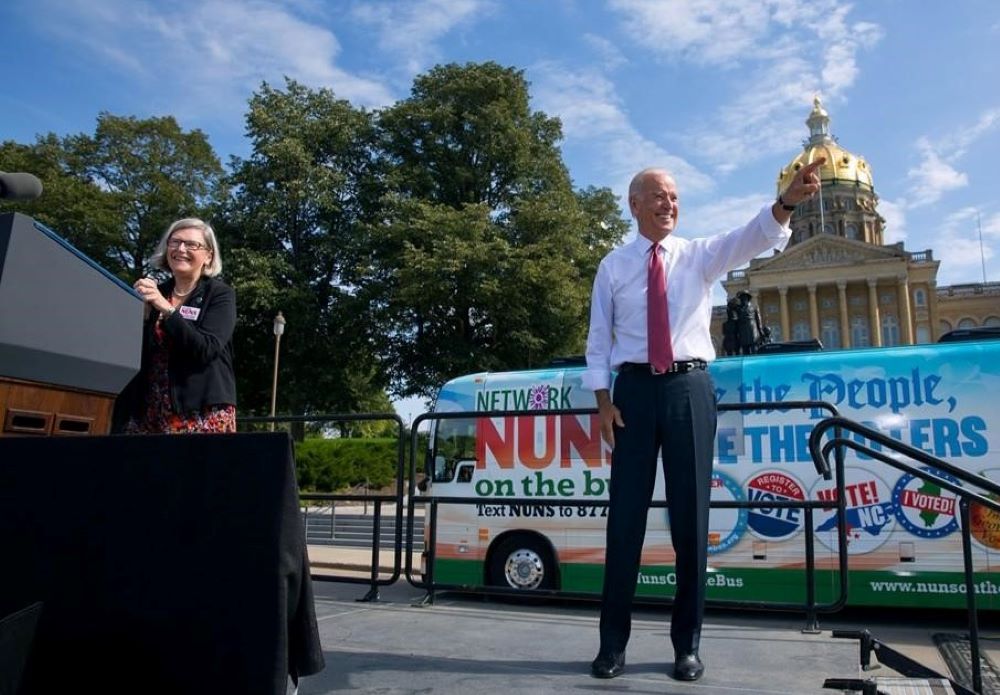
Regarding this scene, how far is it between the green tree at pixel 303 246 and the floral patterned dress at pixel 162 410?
2515 centimetres

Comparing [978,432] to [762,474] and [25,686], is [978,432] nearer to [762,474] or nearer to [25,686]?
[762,474]

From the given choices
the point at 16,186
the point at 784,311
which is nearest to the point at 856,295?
the point at 784,311

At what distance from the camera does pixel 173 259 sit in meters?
3.14

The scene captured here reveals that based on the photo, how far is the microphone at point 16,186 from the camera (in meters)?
2.38

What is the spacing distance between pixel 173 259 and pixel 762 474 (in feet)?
26.7

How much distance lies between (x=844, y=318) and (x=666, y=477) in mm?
94971

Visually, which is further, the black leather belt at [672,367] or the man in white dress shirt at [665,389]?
the black leather belt at [672,367]

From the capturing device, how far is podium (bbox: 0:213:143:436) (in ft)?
6.48

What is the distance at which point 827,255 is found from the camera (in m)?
91.8

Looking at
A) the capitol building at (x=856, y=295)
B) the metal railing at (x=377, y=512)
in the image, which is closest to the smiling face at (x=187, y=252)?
the metal railing at (x=377, y=512)

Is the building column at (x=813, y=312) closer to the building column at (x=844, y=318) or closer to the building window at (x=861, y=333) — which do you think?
the building column at (x=844, y=318)

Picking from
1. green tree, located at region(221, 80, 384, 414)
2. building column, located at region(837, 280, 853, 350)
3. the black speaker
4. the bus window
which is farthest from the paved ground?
building column, located at region(837, 280, 853, 350)

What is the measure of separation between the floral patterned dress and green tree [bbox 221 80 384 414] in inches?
990

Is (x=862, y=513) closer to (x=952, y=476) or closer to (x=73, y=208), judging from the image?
(x=952, y=476)
